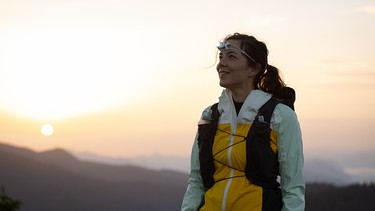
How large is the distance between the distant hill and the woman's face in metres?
69.1

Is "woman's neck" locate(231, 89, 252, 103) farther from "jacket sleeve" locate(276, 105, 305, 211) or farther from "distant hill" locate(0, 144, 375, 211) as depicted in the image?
"distant hill" locate(0, 144, 375, 211)

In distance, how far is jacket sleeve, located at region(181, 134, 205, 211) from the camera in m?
4.93

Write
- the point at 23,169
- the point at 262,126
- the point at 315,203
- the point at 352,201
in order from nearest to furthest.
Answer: the point at 262,126 < the point at 352,201 < the point at 315,203 < the point at 23,169

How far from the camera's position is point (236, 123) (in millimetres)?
4801

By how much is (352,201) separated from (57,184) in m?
70.0

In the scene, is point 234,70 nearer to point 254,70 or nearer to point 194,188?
point 254,70

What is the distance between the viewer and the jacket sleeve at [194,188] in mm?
4930

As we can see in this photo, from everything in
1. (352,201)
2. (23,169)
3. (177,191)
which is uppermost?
(23,169)

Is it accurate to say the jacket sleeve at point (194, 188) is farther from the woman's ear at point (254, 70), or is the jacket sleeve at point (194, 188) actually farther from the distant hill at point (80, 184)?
the distant hill at point (80, 184)

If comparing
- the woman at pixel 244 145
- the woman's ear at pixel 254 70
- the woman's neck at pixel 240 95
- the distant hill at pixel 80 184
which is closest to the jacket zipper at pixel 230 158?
the woman at pixel 244 145

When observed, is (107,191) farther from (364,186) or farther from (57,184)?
(364,186)

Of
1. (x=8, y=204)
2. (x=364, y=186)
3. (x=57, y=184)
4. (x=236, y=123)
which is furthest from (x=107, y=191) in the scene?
(x=236, y=123)

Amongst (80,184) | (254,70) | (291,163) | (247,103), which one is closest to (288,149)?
(291,163)

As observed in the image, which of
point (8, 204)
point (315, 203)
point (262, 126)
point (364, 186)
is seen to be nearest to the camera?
point (262, 126)
